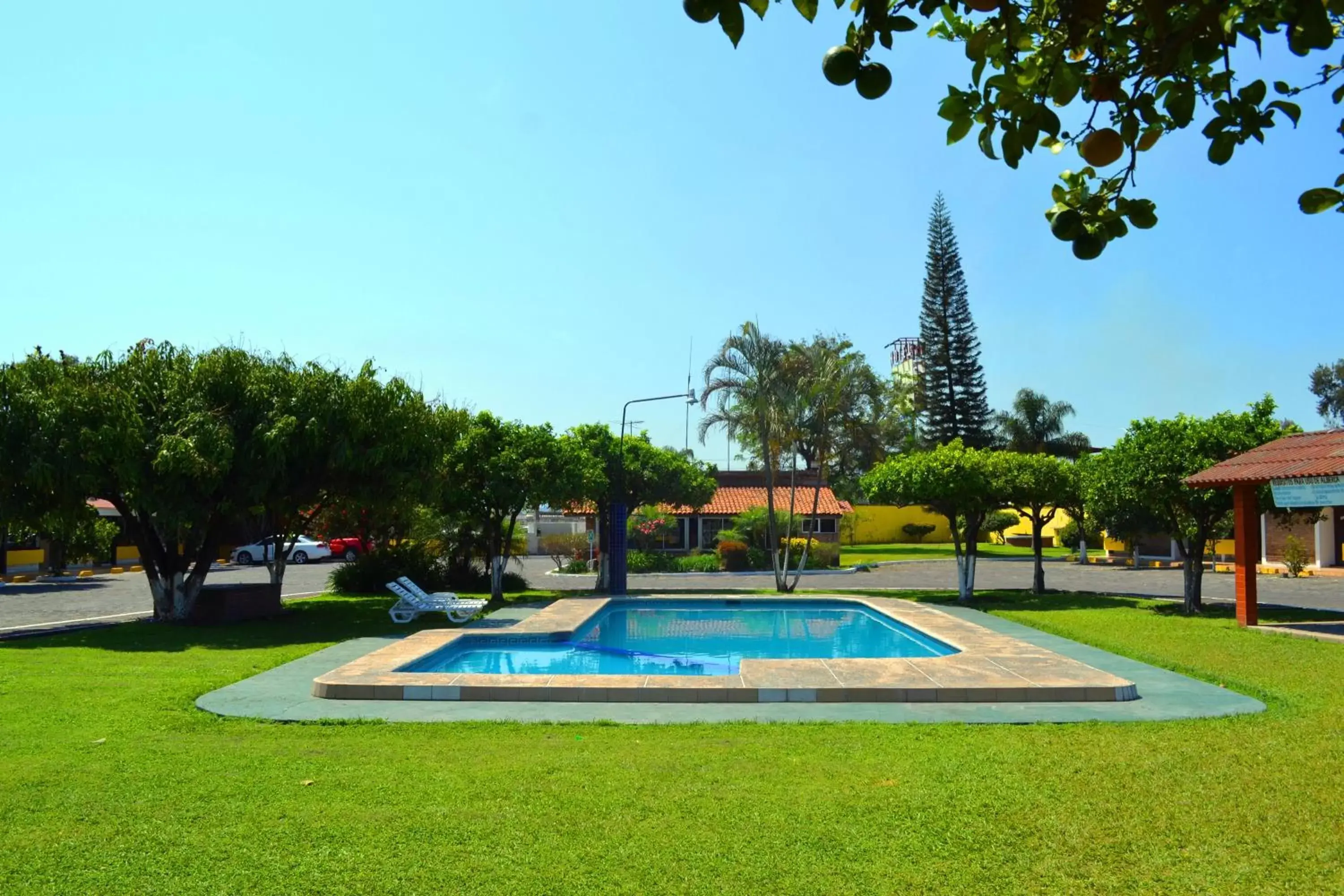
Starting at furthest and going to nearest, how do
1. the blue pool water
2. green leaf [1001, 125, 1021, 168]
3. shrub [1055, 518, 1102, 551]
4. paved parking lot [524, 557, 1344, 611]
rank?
shrub [1055, 518, 1102, 551] → paved parking lot [524, 557, 1344, 611] → the blue pool water → green leaf [1001, 125, 1021, 168]

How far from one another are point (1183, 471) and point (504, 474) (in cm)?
1298

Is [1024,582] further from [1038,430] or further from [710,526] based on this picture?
[1038,430]

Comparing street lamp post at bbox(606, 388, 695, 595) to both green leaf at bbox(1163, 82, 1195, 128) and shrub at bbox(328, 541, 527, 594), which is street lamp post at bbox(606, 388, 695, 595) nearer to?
shrub at bbox(328, 541, 527, 594)

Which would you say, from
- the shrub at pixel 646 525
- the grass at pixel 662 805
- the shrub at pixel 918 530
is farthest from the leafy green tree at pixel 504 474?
the shrub at pixel 918 530

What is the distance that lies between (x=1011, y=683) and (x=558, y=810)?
595 cm

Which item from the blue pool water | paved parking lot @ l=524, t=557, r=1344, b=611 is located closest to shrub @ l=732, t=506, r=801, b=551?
paved parking lot @ l=524, t=557, r=1344, b=611

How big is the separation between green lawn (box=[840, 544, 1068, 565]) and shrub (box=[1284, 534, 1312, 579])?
32.4 feet

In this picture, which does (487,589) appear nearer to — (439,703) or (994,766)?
(439,703)

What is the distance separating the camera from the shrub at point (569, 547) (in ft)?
117

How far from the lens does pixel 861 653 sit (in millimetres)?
15695

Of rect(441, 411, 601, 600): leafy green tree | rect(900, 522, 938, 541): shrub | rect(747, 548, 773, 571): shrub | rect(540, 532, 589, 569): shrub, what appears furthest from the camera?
rect(900, 522, 938, 541): shrub

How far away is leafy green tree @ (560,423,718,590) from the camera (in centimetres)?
2474

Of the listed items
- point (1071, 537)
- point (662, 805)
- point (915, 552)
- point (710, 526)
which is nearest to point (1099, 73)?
point (662, 805)

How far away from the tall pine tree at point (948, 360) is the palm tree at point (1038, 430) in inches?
116
